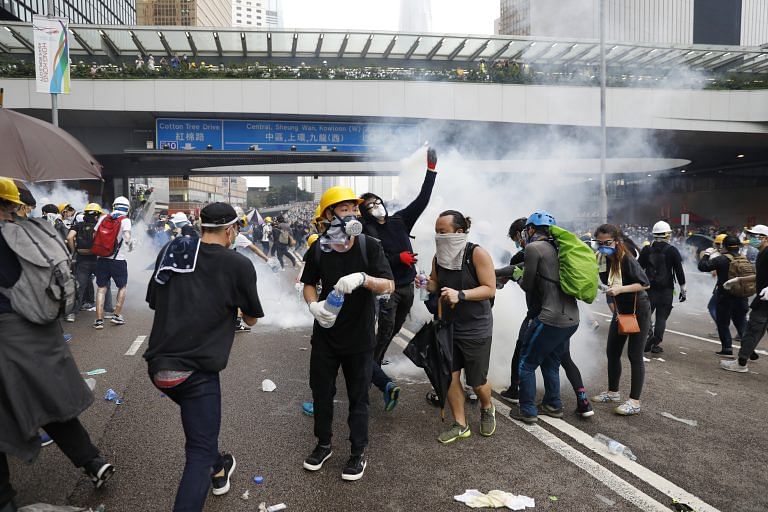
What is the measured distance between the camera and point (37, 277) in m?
2.64

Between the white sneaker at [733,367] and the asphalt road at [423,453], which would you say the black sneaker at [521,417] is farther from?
the white sneaker at [733,367]

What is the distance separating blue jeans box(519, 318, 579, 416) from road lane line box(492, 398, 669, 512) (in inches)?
8.8

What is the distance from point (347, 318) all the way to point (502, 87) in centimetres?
2010

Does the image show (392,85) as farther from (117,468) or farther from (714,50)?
(117,468)

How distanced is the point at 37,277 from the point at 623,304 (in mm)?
4218

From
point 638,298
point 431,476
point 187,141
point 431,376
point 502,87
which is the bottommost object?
point 431,476

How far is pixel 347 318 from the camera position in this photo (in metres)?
3.20

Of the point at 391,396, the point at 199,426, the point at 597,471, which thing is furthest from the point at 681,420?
the point at 199,426

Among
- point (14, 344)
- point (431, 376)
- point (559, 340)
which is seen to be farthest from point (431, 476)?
point (14, 344)

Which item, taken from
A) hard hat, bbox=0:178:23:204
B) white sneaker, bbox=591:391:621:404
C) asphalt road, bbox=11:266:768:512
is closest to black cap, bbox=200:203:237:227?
hard hat, bbox=0:178:23:204

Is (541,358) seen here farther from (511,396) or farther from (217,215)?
(217,215)

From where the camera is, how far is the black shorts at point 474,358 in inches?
150

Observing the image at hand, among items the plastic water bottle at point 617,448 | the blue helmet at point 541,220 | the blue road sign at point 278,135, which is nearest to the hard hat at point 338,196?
the blue helmet at point 541,220

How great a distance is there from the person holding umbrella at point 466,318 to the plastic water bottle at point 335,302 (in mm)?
1005
